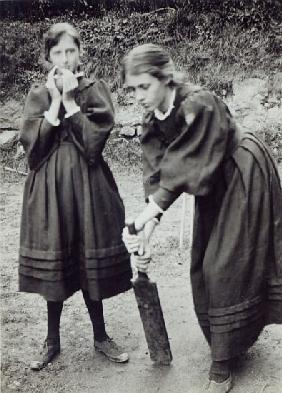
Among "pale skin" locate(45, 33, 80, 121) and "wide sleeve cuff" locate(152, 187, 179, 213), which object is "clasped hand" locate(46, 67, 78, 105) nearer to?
"pale skin" locate(45, 33, 80, 121)

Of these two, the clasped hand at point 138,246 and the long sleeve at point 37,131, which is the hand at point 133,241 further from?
the long sleeve at point 37,131

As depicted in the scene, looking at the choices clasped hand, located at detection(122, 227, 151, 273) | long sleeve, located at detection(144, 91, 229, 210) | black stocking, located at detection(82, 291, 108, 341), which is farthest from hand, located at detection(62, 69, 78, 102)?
black stocking, located at detection(82, 291, 108, 341)

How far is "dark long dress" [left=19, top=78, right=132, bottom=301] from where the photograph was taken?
3.56 m

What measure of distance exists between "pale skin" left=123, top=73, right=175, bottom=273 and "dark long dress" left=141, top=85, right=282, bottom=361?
0.07 m

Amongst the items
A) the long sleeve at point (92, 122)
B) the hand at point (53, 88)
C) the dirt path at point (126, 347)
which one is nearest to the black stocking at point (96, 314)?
the dirt path at point (126, 347)

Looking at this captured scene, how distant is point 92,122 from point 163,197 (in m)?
0.66

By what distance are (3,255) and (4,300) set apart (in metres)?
1.11

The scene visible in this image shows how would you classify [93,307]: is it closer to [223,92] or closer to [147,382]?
[147,382]

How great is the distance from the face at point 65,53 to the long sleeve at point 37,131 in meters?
0.20

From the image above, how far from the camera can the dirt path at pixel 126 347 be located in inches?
143

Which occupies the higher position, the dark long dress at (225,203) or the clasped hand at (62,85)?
the clasped hand at (62,85)

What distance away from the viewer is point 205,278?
3361mm

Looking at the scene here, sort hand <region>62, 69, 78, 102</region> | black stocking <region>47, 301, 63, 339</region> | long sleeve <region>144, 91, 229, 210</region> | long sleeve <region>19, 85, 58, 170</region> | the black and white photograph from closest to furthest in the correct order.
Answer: long sleeve <region>144, 91, 229, 210</region> < the black and white photograph < hand <region>62, 69, 78, 102</region> < long sleeve <region>19, 85, 58, 170</region> < black stocking <region>47, 301, 63, 339</region>

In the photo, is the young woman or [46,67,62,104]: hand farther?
[46,67,62,104]: hand
